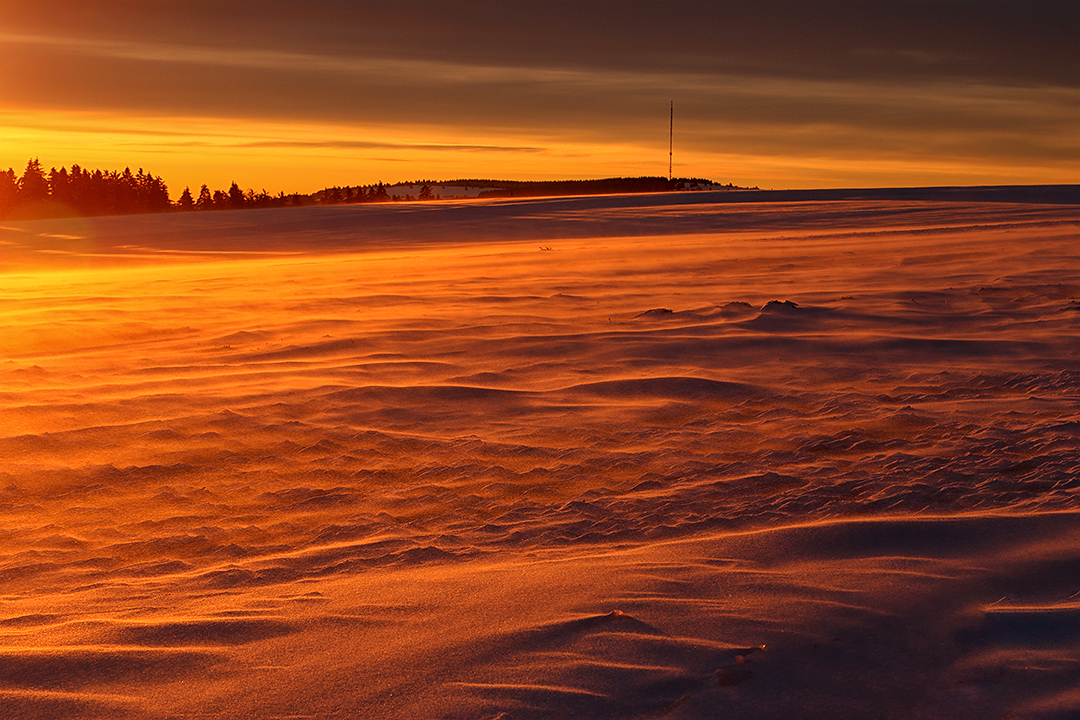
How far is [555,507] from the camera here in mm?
3238

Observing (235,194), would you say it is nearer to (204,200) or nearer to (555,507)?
(204,200)

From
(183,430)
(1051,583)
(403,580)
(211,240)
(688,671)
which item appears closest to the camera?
(688,671)

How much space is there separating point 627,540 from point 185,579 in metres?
1.29

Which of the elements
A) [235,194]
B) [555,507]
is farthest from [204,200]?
[555,507]

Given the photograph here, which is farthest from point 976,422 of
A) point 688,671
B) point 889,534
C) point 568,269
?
point 568,269

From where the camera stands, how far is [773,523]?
2.98 m

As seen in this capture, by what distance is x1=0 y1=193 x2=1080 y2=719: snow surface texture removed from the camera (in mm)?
2082

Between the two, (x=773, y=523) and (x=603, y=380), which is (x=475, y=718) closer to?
(x=773, y=523)

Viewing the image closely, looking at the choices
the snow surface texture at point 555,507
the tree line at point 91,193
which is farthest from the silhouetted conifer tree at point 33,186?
the snow surface texture at point 555,507

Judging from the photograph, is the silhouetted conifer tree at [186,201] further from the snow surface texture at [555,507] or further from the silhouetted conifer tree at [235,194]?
the snow surface texture at [555,507]

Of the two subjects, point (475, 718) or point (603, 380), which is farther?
point (603, 380)

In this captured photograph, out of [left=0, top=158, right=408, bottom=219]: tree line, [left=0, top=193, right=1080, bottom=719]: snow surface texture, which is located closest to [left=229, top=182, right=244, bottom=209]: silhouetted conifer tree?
[left=0, top=158, right=408, bottom=219]: tree line

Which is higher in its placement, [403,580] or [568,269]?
[568,269]

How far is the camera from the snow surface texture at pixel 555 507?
6.83 feet
